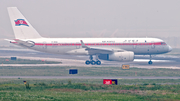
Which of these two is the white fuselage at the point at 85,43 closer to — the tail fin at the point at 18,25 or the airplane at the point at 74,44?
the airplane at the point at 74,44

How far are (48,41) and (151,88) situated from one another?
3625cm

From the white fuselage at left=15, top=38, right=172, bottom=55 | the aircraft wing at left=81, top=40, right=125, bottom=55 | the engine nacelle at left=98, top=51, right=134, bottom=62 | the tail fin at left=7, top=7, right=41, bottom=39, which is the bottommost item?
the engine nacelle at left=98, top=51, right=134, bottom=62

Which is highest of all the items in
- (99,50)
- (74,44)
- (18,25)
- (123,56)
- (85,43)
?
(18,25)

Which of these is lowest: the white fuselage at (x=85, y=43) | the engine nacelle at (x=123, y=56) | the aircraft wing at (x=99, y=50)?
the engine nacelle at (x=123, y=56)

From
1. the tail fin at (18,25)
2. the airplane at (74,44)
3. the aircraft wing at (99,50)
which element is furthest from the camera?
the tail fin at (18,25)

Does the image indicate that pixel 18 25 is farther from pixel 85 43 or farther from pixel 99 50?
pixel 99 50

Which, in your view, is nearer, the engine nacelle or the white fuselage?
the engine nacelle

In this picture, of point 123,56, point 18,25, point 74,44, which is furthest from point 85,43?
point 18,25

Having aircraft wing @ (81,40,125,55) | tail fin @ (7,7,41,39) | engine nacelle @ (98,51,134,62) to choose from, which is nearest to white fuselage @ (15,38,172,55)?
aircraft wing @ (81,40,125,55)

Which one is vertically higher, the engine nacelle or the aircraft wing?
the aircraft wing

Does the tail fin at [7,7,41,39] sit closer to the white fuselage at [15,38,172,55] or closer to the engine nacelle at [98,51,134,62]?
the white fuselage at [15,38,172,55]

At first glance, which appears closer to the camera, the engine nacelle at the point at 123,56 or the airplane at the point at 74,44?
the engine nacelle at the point at 123,56

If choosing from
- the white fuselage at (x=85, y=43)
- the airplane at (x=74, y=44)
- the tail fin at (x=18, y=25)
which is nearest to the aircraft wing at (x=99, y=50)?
the airplane at (x=74, y=44)

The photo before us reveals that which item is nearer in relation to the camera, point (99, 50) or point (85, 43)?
point (99, 50)
